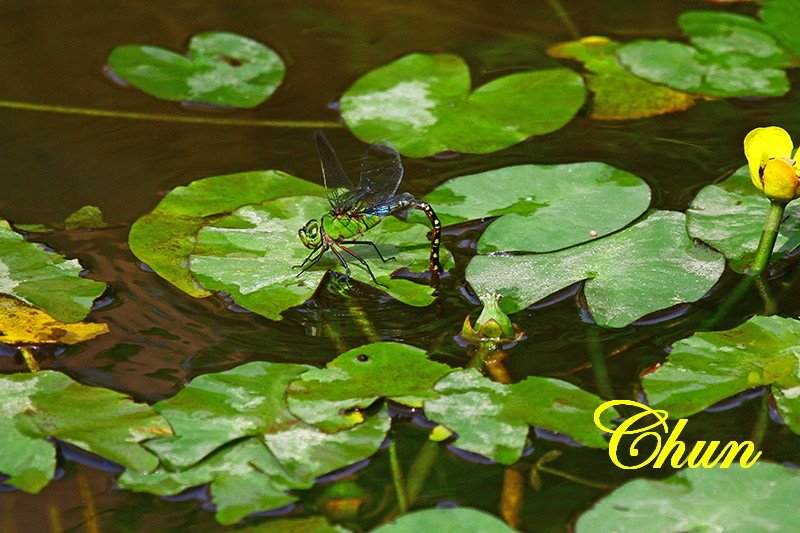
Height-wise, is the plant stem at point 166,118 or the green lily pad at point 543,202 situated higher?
the green lily pad at point 543,202

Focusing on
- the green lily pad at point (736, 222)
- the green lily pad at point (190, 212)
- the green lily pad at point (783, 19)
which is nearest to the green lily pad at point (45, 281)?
the green lily pad at point (190, 212)

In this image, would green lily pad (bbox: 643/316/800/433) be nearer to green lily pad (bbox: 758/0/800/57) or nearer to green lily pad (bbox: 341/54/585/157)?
green lily pad (bbox: 341/54/585/157)

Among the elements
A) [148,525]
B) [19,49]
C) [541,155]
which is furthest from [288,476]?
[19,49]

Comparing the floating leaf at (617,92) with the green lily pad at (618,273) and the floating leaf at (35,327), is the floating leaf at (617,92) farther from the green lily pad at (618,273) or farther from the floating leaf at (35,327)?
the floating leaf at (35,327)

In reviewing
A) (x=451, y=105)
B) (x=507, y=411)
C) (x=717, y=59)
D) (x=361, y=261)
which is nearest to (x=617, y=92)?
(x=717, y=59)

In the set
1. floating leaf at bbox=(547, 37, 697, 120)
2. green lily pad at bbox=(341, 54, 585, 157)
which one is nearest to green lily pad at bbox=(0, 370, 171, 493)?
green lily pad at bbox=(341, 54, 585, 157)

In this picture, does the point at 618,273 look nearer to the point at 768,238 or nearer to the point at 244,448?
the point at 768,238
